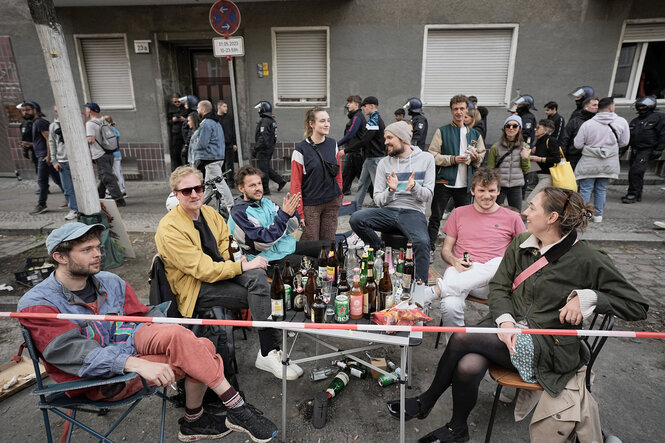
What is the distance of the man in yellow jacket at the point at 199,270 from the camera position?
2.84 metres

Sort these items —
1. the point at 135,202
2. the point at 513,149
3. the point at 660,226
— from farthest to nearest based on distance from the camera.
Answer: the point at 135,202 < the point at 660,226 < the point at 513,149

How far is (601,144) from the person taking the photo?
612cm

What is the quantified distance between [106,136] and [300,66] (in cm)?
482

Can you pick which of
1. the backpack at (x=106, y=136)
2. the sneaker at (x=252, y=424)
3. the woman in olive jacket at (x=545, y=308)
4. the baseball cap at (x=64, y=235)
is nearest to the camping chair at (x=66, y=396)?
the baseball cap at (x=64, y=235)

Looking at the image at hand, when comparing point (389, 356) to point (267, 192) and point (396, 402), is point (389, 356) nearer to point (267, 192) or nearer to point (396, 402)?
point (396, 402)

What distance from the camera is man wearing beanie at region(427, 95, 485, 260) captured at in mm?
4867

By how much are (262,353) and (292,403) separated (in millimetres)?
446

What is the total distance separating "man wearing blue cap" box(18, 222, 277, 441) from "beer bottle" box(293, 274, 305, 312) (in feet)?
2.08

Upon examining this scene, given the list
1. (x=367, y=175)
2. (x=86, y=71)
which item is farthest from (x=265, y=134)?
(x=86, y=71)

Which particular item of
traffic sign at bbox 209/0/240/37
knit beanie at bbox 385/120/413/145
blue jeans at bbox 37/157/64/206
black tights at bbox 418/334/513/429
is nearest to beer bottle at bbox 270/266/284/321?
black tights at bbox 418/334/513/429

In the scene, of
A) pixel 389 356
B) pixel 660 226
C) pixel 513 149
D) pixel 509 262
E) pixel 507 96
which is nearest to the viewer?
pixel 509 262

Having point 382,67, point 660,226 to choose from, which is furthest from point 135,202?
point 660,226

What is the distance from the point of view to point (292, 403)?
9.51 feet

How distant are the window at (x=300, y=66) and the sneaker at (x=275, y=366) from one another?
7.68 meters
